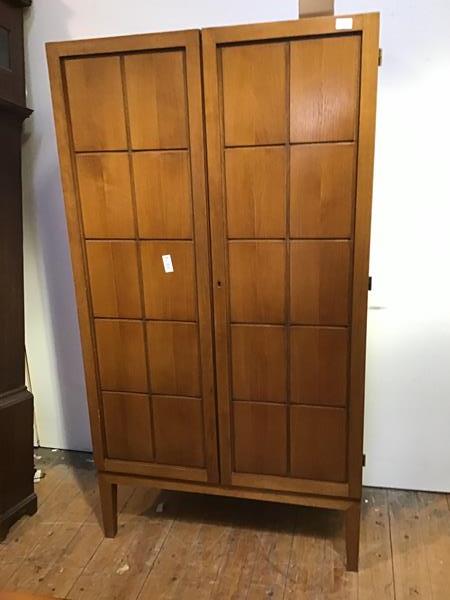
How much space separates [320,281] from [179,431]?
783 mm

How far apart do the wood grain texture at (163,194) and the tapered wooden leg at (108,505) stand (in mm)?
1033

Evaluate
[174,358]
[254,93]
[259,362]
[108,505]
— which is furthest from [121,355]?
[254,93]

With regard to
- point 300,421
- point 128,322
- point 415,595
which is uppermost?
point 128,322

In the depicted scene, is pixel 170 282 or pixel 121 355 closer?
pixel 170 282

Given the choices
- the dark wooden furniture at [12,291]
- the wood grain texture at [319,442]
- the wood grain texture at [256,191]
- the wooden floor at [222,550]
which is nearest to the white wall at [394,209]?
the dark wooden furniture at [12,291]

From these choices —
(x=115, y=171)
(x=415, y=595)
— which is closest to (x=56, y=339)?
(x=115, y=171)

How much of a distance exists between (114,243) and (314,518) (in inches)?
56.1

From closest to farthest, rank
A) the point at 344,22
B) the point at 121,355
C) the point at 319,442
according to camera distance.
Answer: the point at 344,22, the point at 319,442, the point at 121,355

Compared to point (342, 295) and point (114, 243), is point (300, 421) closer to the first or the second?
point (342, 295)

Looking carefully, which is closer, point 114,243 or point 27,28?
point 114,243

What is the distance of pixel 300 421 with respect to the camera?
172 centimetres

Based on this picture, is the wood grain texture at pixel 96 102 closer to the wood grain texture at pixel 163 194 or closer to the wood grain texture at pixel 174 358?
the wood grain texture at pixel 163 194

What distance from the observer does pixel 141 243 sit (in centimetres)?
169

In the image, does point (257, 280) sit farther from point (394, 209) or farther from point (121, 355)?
point (394, 209)
